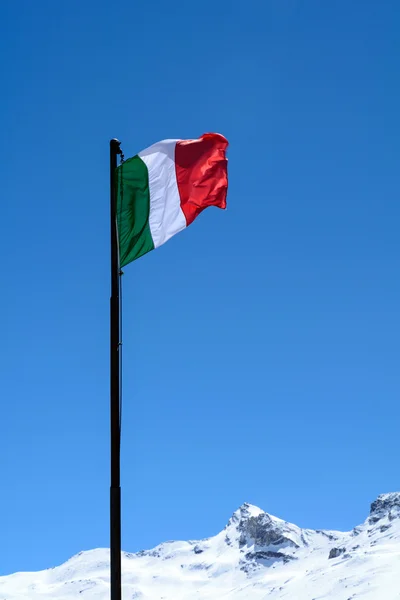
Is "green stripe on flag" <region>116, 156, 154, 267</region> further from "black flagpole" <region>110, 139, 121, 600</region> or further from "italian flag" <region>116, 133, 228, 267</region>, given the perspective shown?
"black flagpole" <region>110, 139, 121, 600</region>

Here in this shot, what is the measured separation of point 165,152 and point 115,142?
3.87ft

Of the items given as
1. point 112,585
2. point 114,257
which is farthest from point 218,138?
point 112,585

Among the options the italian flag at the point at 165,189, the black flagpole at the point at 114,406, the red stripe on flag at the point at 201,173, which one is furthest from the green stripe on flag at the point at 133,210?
the red stripe on flag at the point at 201,173

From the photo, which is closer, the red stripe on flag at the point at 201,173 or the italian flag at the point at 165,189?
the italian flag at the point at 165,189

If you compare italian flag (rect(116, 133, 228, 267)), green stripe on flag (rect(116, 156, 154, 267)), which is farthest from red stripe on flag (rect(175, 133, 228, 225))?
green stripe on flag (rect(116, 156, 154, 267))

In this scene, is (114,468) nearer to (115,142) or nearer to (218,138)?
(115,142)

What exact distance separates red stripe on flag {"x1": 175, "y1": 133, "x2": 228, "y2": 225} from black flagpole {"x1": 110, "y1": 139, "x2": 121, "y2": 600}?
144 cm

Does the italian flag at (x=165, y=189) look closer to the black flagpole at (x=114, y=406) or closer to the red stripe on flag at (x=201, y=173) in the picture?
the red stripe on flag at (x=201, y=173)

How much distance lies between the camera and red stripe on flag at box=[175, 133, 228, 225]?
13805 millimetres

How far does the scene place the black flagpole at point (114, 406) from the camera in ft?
35.4

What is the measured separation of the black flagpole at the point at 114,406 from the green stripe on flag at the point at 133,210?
344mm

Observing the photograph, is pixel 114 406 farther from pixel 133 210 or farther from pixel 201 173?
pixel 201 173

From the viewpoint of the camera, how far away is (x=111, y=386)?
11.5 meters

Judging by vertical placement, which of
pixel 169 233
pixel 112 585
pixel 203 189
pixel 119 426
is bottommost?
pixel 112 585
